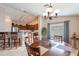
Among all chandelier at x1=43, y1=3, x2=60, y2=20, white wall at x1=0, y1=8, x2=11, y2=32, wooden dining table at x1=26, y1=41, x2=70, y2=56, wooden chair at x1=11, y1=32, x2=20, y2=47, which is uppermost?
chandelier at x1=43, y1=3, x2=60, y2=20

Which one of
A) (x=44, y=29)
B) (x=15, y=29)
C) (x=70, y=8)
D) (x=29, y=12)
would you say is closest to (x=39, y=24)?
(x=44, y=29)

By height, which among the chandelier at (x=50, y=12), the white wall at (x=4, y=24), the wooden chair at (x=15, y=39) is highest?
the chandelier at (x=50, y=12)

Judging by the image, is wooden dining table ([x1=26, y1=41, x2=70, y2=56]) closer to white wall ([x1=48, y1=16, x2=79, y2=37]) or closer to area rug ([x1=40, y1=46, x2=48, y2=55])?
area rug ([x1=40, y1=46, x2=48, y2=55])

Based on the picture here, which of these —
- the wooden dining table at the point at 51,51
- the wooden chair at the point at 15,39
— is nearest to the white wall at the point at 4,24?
the wooden chair at the point at 15,39

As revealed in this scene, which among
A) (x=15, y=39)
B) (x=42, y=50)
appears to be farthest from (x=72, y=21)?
(x=15, y=39)

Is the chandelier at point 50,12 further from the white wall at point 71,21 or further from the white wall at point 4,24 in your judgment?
the white wall at point 4,24

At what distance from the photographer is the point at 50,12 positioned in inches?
66.2

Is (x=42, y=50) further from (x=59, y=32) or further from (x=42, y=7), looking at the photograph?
(x=42, y=7)

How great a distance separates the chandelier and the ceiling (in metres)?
0.04

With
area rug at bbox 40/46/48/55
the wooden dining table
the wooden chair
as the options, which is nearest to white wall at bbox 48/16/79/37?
the wooden dining table

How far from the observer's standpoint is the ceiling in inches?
65.5

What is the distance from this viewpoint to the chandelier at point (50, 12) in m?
1.68

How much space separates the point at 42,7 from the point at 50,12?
13 cm

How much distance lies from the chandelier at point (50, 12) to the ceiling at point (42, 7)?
4 centimetres
